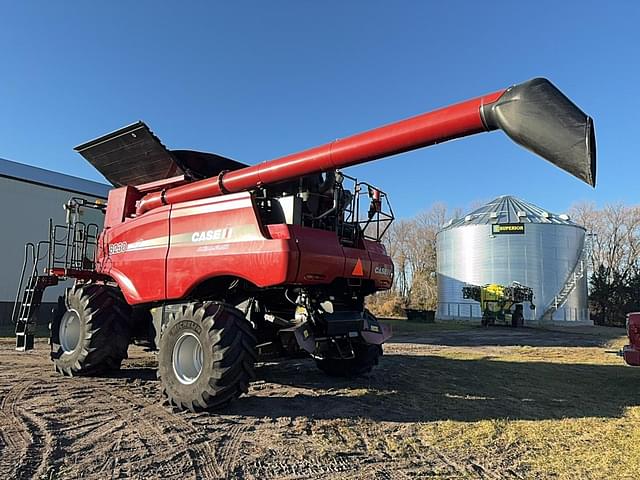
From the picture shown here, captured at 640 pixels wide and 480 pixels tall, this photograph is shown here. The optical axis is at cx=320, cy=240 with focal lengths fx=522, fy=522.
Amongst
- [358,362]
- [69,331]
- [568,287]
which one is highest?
[568,287]

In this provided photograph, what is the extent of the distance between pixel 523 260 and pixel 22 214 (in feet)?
103

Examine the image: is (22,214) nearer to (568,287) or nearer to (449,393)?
(449,393)

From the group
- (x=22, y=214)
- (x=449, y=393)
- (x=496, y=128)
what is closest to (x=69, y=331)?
(x=449, y=393)

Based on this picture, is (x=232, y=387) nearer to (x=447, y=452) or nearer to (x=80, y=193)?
(x=447, y=452)

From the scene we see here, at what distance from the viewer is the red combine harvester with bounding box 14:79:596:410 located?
460 centimetres

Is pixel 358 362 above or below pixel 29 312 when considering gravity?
below

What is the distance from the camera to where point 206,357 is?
5.79m

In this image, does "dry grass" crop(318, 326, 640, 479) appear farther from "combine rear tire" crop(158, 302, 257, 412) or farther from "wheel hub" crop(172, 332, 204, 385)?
"wheel hub" crop(172, 332, 204, 385)

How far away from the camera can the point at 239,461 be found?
4.38m

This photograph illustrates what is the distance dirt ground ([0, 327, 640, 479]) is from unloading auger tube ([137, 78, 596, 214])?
2.57 meters

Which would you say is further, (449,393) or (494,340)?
(494,340)

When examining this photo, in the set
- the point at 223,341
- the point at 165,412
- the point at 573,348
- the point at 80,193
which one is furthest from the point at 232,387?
the point at 80,193

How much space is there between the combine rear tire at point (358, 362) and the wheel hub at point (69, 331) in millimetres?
3925

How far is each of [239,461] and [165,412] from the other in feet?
6.18
